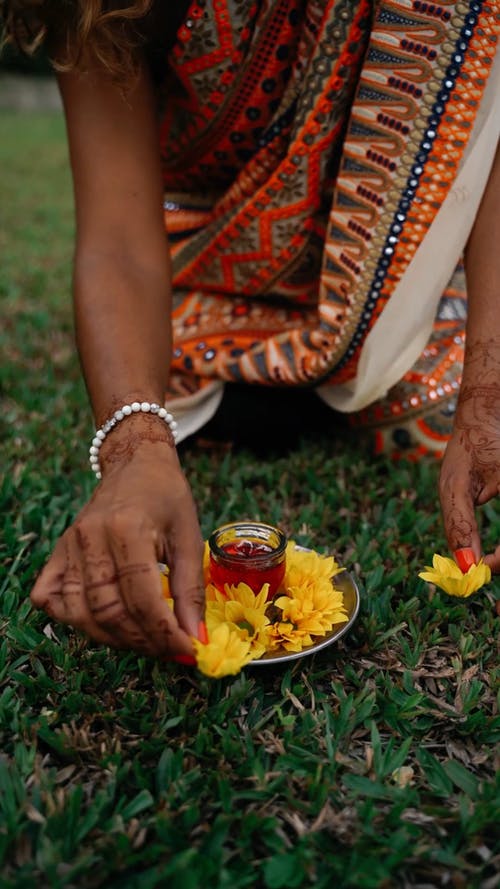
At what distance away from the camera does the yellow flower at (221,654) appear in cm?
107

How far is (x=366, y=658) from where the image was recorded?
138cm

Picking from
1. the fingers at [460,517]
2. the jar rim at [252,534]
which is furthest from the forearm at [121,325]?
the fingers at [460,517]

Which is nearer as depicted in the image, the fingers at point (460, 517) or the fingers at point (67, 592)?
the fingers at point (67, 592)

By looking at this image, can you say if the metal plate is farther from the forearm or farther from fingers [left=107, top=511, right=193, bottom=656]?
the forearm

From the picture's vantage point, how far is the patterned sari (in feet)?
5.36

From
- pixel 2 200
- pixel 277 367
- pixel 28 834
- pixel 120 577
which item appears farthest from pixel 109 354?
pixel 2 200

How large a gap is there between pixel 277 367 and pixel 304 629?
83 centimetres

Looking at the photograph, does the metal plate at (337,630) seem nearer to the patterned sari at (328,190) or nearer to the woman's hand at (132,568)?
the woman's hand at (132,568)

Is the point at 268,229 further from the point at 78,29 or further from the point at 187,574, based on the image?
the point at 187,574

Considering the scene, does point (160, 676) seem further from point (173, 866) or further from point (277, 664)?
point (173, 866)

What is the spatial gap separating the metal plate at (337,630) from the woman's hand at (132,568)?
6.9 inches

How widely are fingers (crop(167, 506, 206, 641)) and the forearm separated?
295 mm

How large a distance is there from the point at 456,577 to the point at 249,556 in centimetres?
33

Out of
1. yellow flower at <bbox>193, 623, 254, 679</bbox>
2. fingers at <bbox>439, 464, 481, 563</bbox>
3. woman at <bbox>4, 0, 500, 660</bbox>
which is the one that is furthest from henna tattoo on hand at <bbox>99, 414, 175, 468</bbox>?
fingers at <bbox>439, 464, 481, 563</bbox>
